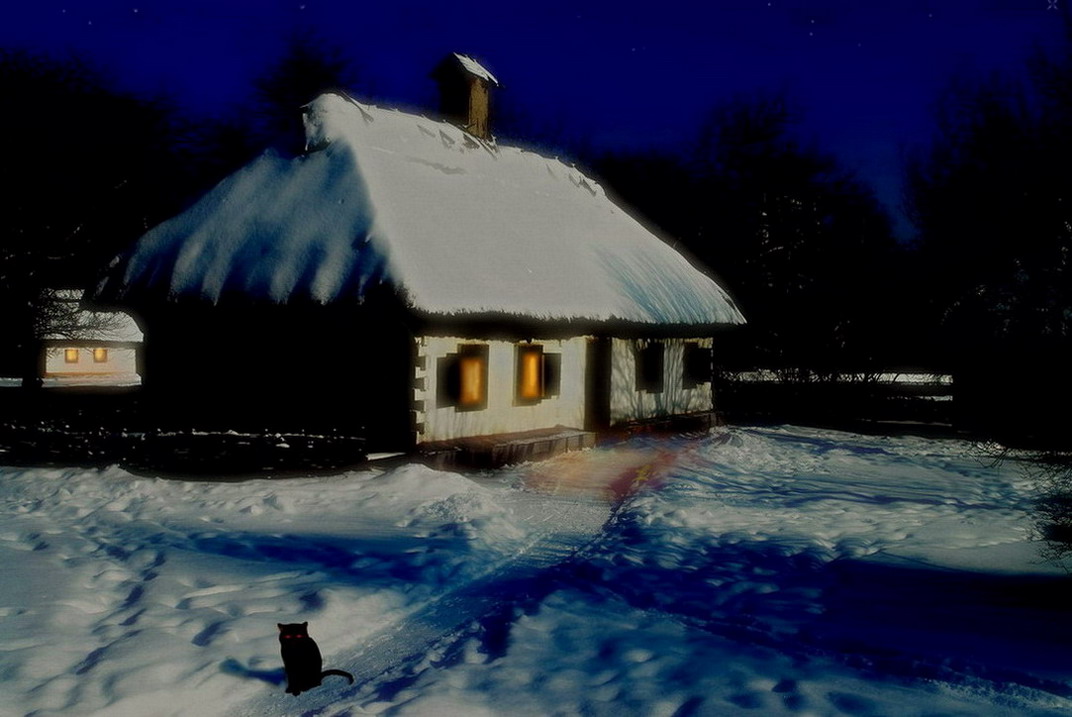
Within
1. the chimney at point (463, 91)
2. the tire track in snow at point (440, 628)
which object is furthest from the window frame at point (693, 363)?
the tire track in snow at point (440, 628)

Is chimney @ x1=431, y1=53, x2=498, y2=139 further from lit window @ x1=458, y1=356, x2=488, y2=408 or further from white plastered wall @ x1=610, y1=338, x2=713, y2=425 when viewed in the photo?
lit window @ x1=458, y1=356, x2=488, y2=408

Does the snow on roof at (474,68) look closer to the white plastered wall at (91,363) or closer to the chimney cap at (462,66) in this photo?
the chimney cap at (462,66)

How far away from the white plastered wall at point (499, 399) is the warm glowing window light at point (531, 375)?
17cm

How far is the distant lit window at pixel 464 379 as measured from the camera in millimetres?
14031

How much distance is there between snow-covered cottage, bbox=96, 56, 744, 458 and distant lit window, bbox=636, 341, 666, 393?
1077mm

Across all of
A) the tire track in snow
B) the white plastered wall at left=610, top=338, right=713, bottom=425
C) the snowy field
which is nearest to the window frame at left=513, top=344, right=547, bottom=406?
the white plastered wall at left=610, top=338, right=713, bottom=425

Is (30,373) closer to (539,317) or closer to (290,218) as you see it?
(290,218)

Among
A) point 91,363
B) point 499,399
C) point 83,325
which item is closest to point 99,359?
point 91,363

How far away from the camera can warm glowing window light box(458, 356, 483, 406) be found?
14.3 meters

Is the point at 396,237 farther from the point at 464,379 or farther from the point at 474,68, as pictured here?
the point at 474,68

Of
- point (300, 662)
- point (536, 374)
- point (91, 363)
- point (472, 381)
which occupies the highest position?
point (536, 374)

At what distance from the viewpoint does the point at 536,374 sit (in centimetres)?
1606

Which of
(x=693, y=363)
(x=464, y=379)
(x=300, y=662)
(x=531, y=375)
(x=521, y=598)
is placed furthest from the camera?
(x=693, y=363)

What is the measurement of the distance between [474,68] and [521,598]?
15.8 meters
